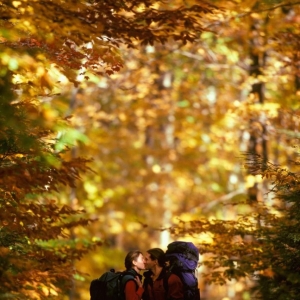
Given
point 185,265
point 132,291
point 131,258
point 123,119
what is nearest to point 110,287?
point 132,291

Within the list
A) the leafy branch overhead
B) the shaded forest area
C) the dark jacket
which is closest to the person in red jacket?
the dark jacket

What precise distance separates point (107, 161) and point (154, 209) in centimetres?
327

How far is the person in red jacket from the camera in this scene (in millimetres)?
7086

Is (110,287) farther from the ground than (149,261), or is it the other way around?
(149,261)

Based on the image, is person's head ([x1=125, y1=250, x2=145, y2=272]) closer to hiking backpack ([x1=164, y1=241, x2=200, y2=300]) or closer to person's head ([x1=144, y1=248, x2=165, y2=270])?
person's head ([x1=144, y1=248, x2=165, y2=270])

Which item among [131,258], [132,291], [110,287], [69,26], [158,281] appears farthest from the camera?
[158,281]

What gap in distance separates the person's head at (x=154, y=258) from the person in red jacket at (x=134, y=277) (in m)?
0.14

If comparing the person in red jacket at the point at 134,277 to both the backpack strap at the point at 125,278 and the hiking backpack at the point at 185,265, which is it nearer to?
the backpack strap at the point at 125,278

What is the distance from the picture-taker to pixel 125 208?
29.7m

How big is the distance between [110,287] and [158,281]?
1.91ft

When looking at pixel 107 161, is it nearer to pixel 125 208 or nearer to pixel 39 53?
pixel 125 208

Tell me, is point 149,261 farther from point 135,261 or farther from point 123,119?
point 123,119

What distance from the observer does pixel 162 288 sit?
7.40 metres

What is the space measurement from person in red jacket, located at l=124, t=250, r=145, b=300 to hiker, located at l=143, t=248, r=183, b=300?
0.17 meters
